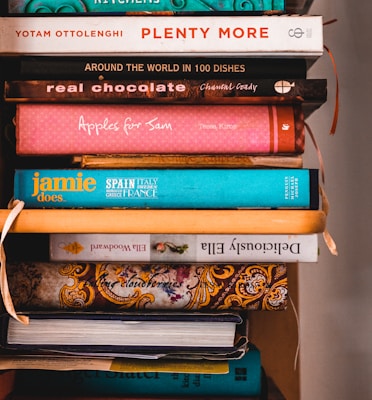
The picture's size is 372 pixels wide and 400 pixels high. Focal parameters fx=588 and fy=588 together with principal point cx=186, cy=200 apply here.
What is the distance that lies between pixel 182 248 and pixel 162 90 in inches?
6.6

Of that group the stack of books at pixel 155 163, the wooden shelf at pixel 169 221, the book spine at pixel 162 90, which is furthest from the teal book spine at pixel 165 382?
the book spine at pixel 162 90

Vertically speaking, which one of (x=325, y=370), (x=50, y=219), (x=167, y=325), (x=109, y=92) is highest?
(x=109, y=92)

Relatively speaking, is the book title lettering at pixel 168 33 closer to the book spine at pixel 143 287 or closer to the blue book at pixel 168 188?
the blue book at pixel 168 188

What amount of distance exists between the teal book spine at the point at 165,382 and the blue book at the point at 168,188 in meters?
0.19

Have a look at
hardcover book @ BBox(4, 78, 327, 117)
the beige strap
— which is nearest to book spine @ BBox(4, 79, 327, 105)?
hardcover book @ BBox(4, 78, 327, 117)

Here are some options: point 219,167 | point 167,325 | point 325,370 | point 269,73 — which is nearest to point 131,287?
point 167,325

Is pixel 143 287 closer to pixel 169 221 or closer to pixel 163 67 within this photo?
pixel 169 221

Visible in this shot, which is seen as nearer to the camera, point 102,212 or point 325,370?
point 102,212

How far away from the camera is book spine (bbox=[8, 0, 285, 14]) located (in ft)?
2.02

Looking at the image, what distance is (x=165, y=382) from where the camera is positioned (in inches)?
26.1

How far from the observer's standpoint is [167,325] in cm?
62

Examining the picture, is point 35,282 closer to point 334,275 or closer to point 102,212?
point 102,212

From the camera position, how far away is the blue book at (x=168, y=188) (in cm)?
60

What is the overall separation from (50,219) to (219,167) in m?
0.18
